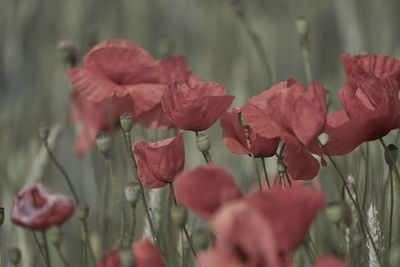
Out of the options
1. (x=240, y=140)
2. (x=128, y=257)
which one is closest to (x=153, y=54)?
(x=240, y=140)

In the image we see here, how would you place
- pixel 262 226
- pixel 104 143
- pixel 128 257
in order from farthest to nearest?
pixel 104 143
pixel 128 257
pixel 262 226

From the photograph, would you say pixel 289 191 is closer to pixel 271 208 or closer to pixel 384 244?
pixel 271 208

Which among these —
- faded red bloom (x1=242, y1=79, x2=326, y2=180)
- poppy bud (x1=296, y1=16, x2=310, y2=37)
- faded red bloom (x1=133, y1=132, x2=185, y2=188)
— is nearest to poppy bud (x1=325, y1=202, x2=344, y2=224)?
faded red bloom (x1=242, y1=79, x2=326, y2=180)

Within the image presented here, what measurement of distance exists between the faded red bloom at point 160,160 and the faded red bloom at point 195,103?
1.5 inches

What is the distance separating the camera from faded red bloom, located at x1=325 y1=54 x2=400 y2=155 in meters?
0.67

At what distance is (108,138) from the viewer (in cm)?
72

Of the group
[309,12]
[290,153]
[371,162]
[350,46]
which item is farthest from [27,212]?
[309,12]

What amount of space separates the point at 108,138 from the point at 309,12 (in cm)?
238

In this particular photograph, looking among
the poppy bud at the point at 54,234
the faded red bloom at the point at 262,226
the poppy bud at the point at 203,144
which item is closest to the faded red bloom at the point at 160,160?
the poppy bud at the point at 203,144

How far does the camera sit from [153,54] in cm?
229

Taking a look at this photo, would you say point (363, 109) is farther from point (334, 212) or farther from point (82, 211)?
point (82, 211)

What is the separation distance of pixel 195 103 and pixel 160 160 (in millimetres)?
76

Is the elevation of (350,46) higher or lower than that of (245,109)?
lower

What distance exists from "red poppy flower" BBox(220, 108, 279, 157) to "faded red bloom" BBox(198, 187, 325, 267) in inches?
10.0
